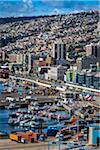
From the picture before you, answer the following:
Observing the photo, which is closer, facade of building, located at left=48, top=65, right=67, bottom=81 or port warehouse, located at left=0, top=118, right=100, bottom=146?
port warehouse, located at left=0, top=118, right=100, bottom=146

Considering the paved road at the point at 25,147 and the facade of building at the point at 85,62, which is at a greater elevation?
the facade of building at the point at 85,62

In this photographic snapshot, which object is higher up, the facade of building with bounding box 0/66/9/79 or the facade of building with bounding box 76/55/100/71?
the facade of building with bounding box 76/55/100/71

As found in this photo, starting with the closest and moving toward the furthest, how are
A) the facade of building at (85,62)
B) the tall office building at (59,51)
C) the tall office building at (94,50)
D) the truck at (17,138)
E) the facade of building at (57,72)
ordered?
the truck at (17,138), the facade of building at (57,72), the facade of building at (85,62), the tall office building at (94,50), the tall office building at (59,51)

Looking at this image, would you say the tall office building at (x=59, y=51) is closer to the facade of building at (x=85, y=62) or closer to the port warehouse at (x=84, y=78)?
the facade of building at (x=85, y=62)

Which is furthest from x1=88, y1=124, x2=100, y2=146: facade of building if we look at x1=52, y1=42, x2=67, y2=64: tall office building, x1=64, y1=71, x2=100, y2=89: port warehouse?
x1=52, y1=42, x2=67, y2=64: tall office building

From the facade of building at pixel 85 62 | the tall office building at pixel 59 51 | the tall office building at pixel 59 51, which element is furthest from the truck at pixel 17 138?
the tall office building at pixel 59 51

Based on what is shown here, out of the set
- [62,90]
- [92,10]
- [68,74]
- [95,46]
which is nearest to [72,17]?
[92,10]

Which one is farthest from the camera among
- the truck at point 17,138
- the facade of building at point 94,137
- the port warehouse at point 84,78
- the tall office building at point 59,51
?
the tall office building at point 59,51

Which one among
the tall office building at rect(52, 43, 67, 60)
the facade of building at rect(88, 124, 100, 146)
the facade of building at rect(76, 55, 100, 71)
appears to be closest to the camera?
the facade of building at rect(88, 124, 100, 146)

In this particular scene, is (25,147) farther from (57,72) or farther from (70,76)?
(57,72)

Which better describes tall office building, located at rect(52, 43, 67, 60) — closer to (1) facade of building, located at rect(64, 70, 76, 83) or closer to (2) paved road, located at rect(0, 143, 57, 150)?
(1) facade of building, located at rect(64, 70, 76, 83)

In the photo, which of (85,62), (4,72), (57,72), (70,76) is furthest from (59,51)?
(70,76)

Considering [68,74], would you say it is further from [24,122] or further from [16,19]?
[16,19]
